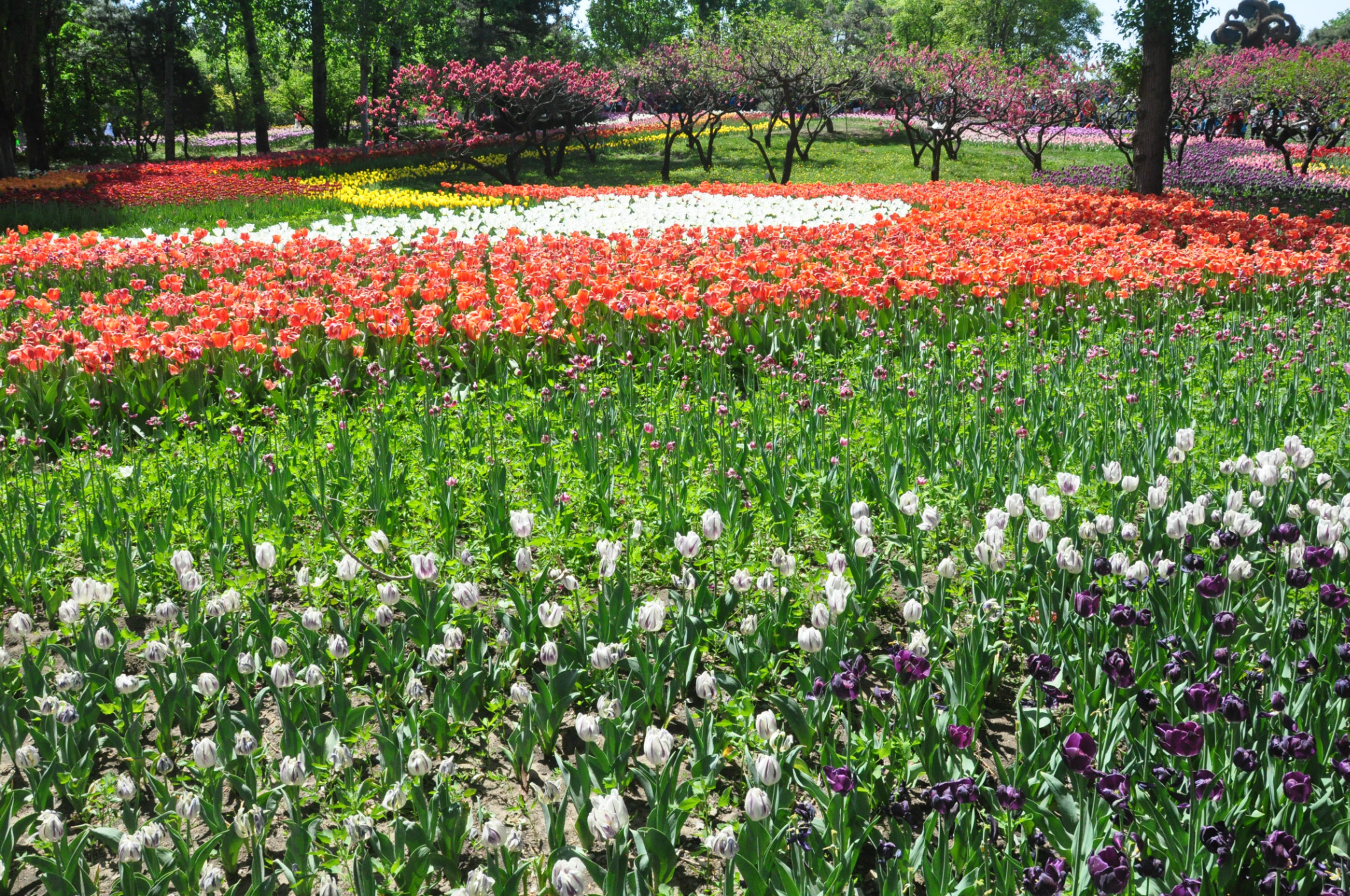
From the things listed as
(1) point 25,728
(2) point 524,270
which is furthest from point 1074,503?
(2) point 524,270

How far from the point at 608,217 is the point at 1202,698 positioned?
42.7ft

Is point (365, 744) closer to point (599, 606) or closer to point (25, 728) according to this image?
point (599, 606)

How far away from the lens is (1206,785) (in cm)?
185

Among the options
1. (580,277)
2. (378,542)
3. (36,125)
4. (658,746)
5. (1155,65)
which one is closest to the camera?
(658,746)

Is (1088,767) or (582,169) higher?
(582,169)

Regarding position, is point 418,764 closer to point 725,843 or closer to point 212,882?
point 212,882

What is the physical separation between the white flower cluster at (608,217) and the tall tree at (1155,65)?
420 cm

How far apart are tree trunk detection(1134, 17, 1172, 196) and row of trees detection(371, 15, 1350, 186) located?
12.2 feet

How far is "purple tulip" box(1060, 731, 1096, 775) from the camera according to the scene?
177cm

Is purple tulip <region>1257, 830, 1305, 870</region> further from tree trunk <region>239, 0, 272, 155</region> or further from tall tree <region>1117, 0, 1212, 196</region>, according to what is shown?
tree trunk <region>239, 0, 272, 155</region>

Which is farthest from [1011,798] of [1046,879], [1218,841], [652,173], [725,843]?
[652,173]

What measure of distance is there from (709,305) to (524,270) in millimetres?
2094

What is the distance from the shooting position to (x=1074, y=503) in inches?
149

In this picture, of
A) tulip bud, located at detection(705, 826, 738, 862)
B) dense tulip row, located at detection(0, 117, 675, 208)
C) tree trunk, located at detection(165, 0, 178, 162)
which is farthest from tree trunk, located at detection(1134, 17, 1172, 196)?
tree trunk, located at detection(165, 0, 178, 162)
